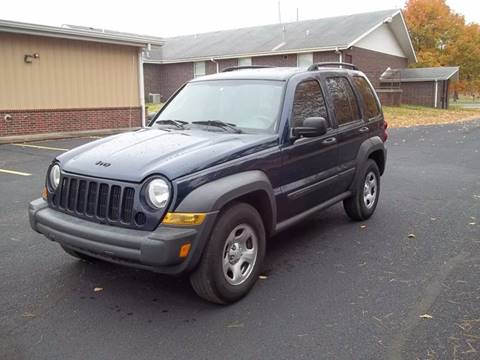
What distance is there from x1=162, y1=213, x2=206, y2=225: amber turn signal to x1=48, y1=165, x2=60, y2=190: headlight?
1223 millimetres

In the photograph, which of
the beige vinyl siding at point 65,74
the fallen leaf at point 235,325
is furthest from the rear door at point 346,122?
the beige vinyl siding at point 65,74

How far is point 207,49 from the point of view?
120 feet

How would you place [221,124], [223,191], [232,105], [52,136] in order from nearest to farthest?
[223,191] < [221,124] < [232,105] < [52,136]

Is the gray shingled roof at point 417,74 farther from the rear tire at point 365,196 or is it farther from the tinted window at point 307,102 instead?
the tinted window at point 307,102

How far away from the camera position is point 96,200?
3744 millimetres

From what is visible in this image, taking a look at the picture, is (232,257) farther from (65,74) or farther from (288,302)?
(65,74)

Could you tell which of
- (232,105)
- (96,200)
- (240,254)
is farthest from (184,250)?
(232,105)

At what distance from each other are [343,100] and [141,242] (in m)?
3.23

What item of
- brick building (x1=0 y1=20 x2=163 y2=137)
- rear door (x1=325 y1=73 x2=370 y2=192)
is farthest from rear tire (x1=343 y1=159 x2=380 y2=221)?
brick building (x1=0 y1=20 x2=163 y2=137)

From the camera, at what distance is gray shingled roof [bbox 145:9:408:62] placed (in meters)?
31.3

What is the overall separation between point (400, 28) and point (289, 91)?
3475cm

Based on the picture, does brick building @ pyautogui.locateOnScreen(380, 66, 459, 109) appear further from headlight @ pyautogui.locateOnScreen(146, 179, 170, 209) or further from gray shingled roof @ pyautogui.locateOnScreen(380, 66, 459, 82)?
headlight @ pyautogui.locateOnScreen(146, 179, 170, 209)

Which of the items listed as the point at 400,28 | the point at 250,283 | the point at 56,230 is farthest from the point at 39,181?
the point at 400,28

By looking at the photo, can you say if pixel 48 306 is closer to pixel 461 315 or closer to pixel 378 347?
pixel 378 347
